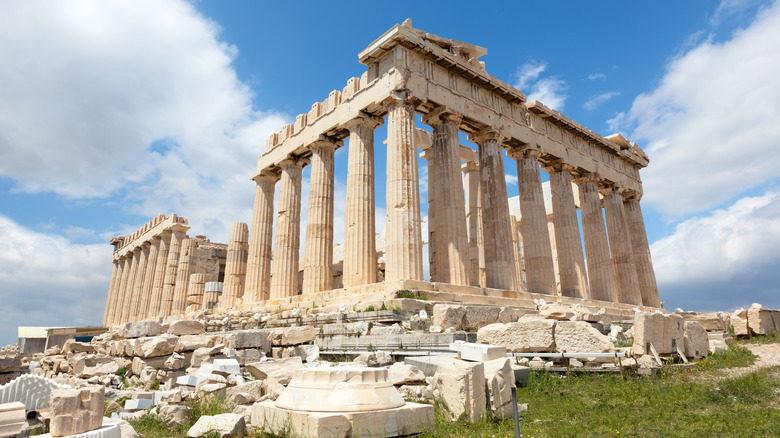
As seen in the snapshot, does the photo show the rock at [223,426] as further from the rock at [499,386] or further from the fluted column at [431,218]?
the fluted column at [431,218]

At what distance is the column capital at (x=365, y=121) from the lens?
19.3 m

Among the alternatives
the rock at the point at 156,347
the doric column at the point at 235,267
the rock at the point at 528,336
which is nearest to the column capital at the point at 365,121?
the doric column at the point at 235,267

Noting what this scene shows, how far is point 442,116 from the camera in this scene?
19359 mm

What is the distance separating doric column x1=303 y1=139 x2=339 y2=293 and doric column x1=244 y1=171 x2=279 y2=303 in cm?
422

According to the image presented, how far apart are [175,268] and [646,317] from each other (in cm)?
3324

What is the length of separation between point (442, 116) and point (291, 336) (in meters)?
11.7

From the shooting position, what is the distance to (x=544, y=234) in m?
21.9

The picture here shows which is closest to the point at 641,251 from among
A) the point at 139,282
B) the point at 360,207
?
the point at 360,207

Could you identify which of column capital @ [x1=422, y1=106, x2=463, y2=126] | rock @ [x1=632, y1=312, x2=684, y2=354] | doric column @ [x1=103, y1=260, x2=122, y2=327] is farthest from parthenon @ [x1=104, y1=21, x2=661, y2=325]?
doric column @ [x1=103, y1=260, x2=122, y2=327]

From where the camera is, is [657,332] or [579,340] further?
[657,332]

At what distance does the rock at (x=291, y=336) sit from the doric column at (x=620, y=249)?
858 inches

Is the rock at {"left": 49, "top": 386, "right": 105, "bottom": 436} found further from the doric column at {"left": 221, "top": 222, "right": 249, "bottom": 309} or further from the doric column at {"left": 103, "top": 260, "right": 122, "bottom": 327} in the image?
the doric column at {"left": 103, "top": 260, "right": 122, "bottom": 327}

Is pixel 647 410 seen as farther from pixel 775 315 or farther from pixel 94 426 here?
pixel 775 315

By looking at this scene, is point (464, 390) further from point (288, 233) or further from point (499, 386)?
point (288, 233)
